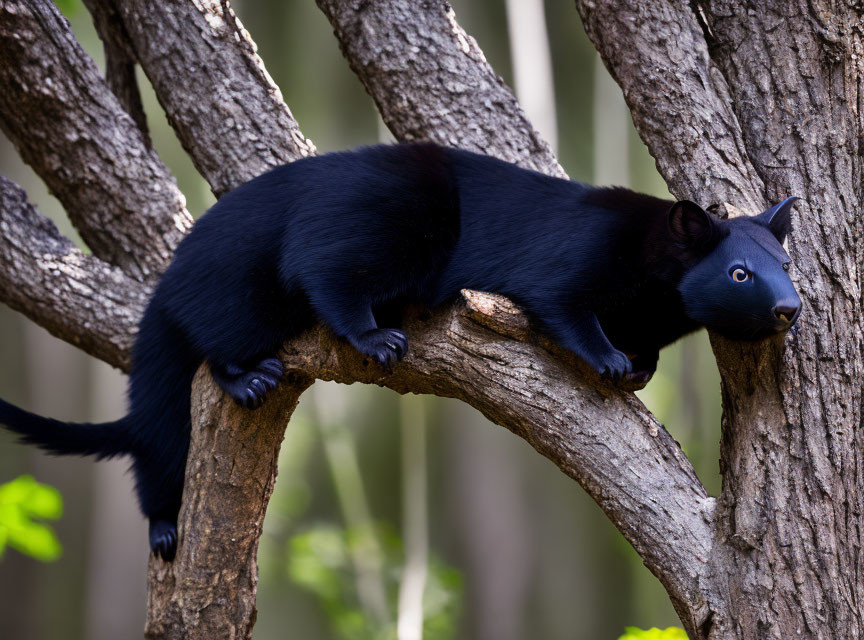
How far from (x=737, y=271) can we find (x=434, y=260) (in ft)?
2.18

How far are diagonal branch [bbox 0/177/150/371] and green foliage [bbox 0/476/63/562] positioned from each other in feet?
2.97

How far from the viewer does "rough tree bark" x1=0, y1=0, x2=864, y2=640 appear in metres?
1.71

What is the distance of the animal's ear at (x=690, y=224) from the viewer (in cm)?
163

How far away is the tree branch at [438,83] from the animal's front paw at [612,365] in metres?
0.91

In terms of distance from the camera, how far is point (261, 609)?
515 centimetres

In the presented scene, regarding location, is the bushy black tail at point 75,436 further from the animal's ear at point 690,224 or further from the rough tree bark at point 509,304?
the animal's ear at point 690,224

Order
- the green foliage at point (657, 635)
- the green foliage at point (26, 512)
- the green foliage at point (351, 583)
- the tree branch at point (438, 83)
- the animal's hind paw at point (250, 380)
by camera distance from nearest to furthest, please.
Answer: the green foliage at point (26, 512)
the animal's hind paw at point (250, 380)
the green foliage at point (657, 635)
the tree branch at point (438, 83)
the green foliage at point (351, 583)

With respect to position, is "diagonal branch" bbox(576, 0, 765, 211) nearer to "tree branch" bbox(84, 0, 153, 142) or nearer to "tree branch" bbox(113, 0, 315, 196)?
"tree branch" bbox(113, 0, 315, 196)

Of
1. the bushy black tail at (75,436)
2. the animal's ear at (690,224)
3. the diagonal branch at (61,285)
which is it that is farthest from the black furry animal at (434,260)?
the diagonal branch at (61,285)

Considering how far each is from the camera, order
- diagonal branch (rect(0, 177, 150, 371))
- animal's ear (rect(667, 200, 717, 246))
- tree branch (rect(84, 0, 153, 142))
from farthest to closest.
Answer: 1. tree branch (rect(84, 0, 153, 142))
2. diagonal branch (rect(0, 177, 150, 371))
3. animal's ear (rect(667, 200, 717, 246))

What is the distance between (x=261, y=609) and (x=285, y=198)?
3846mm

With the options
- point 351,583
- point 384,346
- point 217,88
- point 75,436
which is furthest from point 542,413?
point 351,583

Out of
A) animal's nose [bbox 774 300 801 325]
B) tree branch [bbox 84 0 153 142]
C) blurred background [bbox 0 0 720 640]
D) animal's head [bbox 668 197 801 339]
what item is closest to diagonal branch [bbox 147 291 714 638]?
animal's head [bbox 668 197 801 339]

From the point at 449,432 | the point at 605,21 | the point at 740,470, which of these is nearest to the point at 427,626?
the point at 449,432
